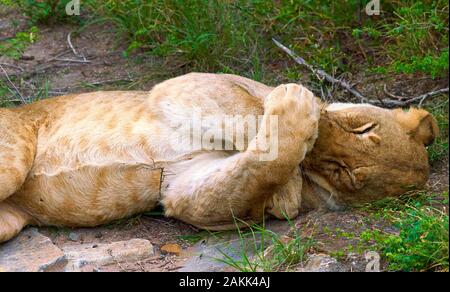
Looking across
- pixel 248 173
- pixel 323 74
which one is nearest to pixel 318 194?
pixel 248 173

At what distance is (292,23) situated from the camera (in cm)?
656

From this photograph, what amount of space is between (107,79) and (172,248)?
2330 mm

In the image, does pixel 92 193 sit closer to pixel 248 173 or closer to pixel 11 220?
pixel 11 220

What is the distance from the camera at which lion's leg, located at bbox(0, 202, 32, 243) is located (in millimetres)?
4546

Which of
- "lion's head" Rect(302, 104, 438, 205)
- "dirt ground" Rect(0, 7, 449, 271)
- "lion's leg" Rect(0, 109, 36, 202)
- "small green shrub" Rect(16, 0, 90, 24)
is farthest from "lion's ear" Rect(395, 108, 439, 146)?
"small green shrub" Rect(16, 0, 90, 24)

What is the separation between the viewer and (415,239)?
380cm

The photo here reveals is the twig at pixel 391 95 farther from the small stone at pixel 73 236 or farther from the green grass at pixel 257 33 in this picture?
the small stone at pixel 73 236

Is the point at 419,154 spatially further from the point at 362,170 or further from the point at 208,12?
the point at 208,12

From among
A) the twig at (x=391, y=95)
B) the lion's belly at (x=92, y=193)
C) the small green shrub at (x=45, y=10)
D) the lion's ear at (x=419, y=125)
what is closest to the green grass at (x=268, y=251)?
the lion's belly at (x=92, y=193)

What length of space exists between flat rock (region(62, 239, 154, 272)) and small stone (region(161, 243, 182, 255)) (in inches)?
3.7

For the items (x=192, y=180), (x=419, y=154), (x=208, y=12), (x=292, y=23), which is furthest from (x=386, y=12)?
(x=192, y=180)

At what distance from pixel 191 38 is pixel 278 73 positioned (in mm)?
718

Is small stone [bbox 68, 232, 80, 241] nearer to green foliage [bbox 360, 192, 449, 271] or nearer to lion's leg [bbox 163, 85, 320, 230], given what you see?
lion's leg [bbox 163, 85, 320, 230]

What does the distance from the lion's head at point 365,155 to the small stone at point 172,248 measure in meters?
0.83
